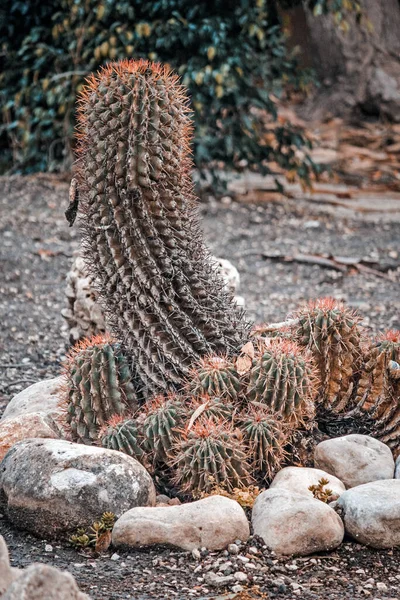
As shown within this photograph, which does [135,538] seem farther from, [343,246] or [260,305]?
[343,246]

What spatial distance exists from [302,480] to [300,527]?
33 cm

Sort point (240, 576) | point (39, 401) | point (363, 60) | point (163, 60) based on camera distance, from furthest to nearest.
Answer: point (363, 60) → point (163, 60) → point (39, 401) → point (240, 576)

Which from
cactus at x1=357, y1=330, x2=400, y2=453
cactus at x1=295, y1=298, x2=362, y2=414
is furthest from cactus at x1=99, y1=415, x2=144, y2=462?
cactus at x1=357, y1=330, x2=400, y2=453

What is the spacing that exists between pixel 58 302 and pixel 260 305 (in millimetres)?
1566

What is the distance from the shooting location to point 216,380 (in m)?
3.34

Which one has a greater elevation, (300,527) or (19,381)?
(300,527)

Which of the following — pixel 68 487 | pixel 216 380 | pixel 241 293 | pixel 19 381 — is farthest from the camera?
pixel 241 293

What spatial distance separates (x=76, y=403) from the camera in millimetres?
3514

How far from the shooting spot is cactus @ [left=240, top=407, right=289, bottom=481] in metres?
3.24

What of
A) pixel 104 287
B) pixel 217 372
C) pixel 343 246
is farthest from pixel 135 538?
pixel 343 246

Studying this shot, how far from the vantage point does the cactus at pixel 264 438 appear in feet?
10.6

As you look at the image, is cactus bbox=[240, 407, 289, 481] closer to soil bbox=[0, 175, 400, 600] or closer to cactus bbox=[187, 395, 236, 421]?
cactus bbox=[187, 395, 236, 421]

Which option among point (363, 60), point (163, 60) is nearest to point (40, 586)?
point (163, 60)

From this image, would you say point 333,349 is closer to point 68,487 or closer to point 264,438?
point 264,438
